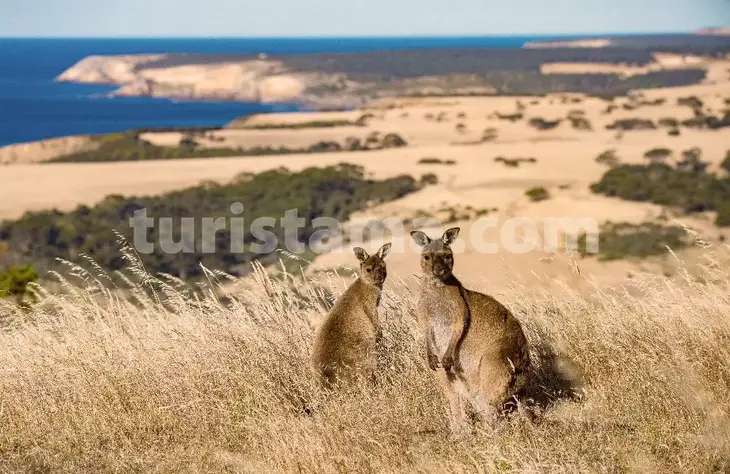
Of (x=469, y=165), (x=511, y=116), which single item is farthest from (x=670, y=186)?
(x=511, y=116)

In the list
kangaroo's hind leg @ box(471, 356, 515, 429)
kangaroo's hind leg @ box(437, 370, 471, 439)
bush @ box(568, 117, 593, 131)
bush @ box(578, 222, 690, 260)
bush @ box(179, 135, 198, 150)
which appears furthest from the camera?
bush @ box(568, 117, 593, 131)

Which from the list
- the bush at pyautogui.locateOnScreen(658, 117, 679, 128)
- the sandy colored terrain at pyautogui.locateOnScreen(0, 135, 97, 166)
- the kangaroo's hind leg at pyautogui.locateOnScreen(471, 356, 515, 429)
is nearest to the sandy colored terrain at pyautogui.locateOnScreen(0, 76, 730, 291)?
the bush at pyautogui.locateOnScreen(658, 117, 679, 128)

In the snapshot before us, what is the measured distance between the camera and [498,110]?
108m

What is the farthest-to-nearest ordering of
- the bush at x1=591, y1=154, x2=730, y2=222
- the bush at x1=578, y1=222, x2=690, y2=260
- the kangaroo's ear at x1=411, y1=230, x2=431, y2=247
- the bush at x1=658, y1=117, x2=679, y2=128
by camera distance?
1. the bush at x1=658, y1=117, x2=679, y2=128
2. the bush at x1=591, y1=154, x2=730, y2=222
3. the bush at x1=578, y1=222, x2=690, y2=260
4. the kangaroo's ear at x1=411, y1=230, x2=431, y2=247

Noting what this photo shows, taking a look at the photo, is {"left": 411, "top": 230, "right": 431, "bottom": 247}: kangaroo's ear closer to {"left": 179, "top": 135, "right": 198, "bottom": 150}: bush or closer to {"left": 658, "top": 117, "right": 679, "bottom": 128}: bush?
{"left": 179, "top": 135, "right": 198, "bottom": 150}: bush

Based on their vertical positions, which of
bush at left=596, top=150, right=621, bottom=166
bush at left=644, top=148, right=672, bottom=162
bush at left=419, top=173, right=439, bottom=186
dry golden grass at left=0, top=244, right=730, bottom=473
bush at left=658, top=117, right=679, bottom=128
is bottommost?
bush at left=419, top=173, right=439, bottom=186

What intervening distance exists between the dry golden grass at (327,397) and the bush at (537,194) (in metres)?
46.7

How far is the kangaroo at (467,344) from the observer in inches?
210

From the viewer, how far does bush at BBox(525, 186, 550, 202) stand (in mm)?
53938

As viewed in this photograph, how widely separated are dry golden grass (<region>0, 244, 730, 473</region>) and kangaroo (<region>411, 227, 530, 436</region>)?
0.68 feet

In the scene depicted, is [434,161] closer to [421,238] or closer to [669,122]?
[669,122]

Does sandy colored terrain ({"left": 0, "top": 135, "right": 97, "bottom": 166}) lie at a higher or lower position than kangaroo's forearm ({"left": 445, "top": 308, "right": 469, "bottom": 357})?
lower

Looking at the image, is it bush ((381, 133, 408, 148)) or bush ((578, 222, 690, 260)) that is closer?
bush ((578, 222, 690, 260))

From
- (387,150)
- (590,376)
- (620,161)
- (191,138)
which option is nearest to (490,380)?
(590,376)
